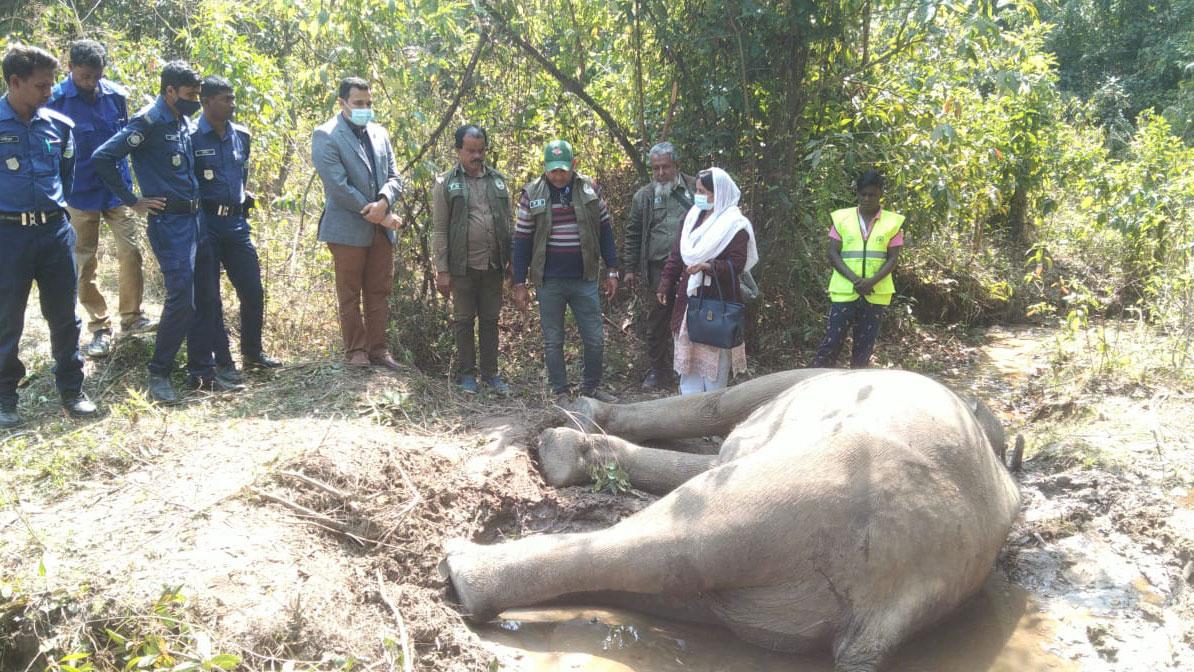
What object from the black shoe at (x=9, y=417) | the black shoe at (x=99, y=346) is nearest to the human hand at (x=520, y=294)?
the black shoe at (x=99, y=346)

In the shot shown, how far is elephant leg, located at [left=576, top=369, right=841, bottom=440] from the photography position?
14.5 feet

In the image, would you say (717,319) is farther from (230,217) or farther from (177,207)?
(177,207)

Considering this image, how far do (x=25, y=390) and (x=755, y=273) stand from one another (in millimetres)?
4881

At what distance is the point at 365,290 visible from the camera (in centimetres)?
546

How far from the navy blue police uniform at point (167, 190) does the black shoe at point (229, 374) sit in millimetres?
315

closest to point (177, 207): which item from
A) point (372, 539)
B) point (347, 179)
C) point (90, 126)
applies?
point (347, 179)

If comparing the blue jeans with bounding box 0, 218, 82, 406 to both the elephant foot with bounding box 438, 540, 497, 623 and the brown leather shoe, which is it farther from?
the elephant foot with bounding box 438, 540, 497, 623

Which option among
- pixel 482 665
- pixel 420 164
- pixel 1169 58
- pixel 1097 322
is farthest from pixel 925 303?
pixel 1169 58

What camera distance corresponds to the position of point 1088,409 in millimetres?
5188

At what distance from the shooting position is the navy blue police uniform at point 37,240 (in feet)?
14.2

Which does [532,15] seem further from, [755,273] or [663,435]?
[663,435]

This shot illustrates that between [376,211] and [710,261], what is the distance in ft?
6.76

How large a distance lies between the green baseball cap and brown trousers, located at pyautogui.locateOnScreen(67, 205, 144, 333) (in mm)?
2846

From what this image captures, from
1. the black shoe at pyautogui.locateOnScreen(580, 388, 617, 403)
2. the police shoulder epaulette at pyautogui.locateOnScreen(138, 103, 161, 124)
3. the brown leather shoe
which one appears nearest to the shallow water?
the black shoe at pyautogui.locateOnScreen(580, 388, 617, 403)
